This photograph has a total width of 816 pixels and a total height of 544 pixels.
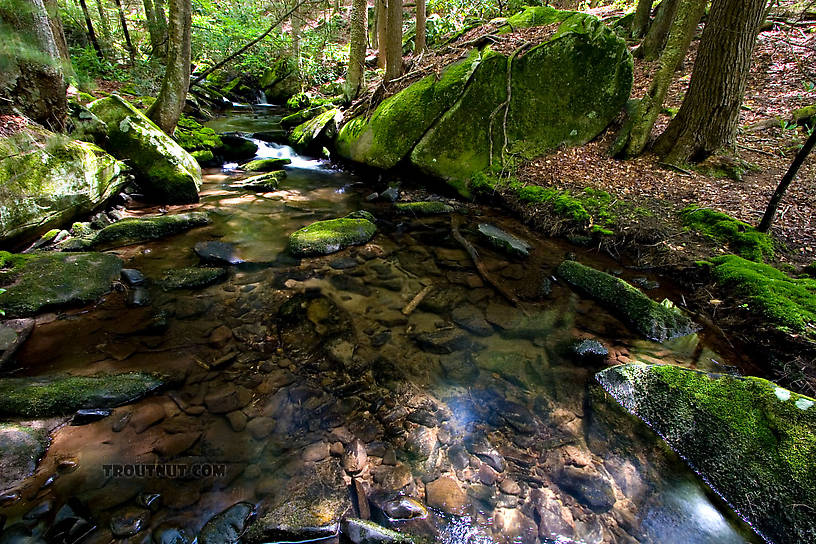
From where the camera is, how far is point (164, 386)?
3209 mm

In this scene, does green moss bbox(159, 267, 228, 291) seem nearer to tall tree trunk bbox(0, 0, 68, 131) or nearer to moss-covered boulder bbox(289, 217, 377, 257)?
moss-covered boulder bbox(289, 217, 377, 257)

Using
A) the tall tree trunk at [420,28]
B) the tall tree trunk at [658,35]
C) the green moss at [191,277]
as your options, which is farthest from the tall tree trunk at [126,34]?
the tall tree trunk at [658,35]

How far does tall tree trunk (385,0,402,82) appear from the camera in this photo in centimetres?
959

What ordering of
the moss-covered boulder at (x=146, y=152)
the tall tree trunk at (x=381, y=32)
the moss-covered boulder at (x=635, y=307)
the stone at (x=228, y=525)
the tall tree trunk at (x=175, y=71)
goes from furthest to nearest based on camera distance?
1. the tall tree trunk at (x=381, y=32)
2. the tall tree trunk at (x=175, y=71)
3. the moss-covered boulder at (x=146, y=152)
4. the moss-covered boulder at (x=635, y=307)
5. the stone at (x=228, y=525)

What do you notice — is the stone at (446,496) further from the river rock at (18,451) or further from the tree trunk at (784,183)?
the tree trunk at (784,183)

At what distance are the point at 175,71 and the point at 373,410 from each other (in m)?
9.18

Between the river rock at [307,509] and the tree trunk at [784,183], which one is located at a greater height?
the tree trunk at [784,183]

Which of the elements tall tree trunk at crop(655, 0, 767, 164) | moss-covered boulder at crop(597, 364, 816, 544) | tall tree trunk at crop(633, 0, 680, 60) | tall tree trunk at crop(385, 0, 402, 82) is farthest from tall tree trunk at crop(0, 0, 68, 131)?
tall tree trunk at crop(633, 0, 680, 60)

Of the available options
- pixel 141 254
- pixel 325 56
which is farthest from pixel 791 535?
pixel 325 56

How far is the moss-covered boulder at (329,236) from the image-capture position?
582 centimetres

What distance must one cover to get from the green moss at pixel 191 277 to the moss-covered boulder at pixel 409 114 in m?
5.40

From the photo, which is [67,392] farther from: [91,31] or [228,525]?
[91,31]

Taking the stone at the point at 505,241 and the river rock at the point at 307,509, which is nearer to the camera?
the river rock at the point at 307,509

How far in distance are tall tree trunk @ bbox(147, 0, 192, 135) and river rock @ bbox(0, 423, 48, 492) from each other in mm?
8202
